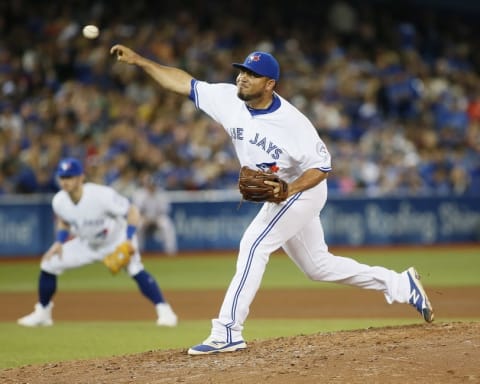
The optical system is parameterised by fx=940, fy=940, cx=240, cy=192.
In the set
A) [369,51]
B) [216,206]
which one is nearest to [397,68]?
[369,51]

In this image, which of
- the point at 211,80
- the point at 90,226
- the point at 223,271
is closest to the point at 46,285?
the point at 90,226

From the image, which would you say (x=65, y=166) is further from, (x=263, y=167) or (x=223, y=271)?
(x=223, y=271)

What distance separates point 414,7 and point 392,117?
5986 mm

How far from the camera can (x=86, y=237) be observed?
32.3 ft

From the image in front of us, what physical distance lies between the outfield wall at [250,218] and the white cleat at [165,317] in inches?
354

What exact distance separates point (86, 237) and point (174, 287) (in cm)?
413

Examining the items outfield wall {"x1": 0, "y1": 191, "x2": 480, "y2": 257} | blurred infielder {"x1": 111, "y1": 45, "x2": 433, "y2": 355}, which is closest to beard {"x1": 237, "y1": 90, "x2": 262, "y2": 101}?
blurred infielder {"x1": 111, "y1": 45, "x2": 433, "y2": 355}

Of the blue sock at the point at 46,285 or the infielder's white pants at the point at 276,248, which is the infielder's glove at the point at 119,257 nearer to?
the blue sock at the point at 46,285

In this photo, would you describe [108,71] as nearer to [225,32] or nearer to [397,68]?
[225,32]

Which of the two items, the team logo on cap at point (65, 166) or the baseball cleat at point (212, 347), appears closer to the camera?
the baseball cleat at point (212, 347)

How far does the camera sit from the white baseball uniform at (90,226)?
9711 mm

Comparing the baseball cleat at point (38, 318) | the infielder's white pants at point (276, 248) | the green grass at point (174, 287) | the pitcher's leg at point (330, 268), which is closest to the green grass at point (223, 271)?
the green grass at point (174, 287)

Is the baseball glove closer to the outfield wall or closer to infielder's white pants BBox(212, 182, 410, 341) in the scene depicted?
infielder's white pants BBox(212, 182, 410, 341)

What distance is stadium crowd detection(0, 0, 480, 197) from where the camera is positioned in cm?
1814
